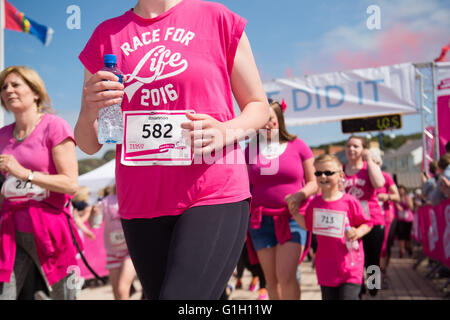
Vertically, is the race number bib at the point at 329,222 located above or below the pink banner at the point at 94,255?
above

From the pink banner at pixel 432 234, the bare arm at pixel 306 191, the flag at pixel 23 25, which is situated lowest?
the pink banner at pixel 432 234

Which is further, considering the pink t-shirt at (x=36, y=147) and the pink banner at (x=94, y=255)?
the pink banner at (x=94, y=255)

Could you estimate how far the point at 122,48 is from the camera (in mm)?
1578

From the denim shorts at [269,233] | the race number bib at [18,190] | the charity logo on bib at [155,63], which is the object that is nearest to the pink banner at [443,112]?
the denim shorts at [269,233]

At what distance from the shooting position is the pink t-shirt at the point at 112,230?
4914mm

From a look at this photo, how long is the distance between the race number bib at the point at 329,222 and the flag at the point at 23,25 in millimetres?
6291

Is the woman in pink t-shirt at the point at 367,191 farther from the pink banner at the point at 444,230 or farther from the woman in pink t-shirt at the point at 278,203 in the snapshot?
the pink banner at the point at 444,230

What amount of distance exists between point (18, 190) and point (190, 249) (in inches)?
65.3

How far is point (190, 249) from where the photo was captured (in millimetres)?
1348

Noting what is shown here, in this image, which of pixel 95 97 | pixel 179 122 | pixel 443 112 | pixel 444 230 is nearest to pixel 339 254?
pixel 179 122

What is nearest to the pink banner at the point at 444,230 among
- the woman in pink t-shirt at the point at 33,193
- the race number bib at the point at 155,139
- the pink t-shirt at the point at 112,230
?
the pink t-shirt at the point at 112,230

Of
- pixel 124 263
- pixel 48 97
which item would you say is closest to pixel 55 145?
pixel 48 97

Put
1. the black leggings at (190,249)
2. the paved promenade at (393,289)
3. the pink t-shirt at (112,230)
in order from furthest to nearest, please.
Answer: the paved promenade at (393,289) < the pink t-shirt at (112,230) < the black leggings at (190,249)

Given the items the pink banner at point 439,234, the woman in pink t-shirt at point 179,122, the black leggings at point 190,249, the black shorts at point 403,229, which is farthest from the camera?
the black shorts at point 403,229
